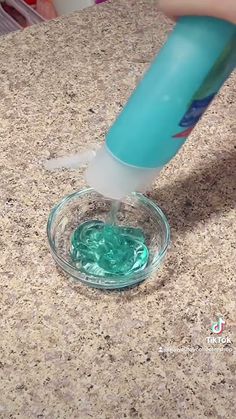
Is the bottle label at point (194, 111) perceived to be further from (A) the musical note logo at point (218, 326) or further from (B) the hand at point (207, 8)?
(A) the musical note logo at point (218, 326)

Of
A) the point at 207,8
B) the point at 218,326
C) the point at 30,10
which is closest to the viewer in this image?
the point at 207,8

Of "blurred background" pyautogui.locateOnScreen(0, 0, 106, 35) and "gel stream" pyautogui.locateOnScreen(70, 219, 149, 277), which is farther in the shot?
"blurred background" pyautogui.locateOnScreen(0, 0, 106, 35)

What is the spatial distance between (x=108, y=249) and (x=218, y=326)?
143 mm

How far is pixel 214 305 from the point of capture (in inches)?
23.4

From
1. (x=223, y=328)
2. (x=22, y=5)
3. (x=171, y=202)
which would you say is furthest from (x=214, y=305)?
(x=22, y=5)

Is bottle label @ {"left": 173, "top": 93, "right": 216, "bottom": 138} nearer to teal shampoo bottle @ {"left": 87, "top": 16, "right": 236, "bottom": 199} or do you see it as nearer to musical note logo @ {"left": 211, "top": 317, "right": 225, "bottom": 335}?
teal shampoo bottle @ {"left": 87, "top": 16, "right": 236, "bottom": 199}

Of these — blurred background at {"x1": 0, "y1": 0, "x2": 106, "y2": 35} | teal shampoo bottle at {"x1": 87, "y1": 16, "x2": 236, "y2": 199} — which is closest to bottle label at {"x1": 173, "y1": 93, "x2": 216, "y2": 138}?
teal shampoo bottle at {"x1": 87, "y1": 16, "x2": 236, "y2": 199}

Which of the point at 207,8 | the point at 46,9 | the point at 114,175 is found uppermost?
the point at 207,8

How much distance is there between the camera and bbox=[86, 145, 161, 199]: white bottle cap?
52cm

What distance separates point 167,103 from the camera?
485mm

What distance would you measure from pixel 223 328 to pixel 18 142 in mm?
338

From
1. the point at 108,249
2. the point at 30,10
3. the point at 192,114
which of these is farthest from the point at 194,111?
the point at 30,10

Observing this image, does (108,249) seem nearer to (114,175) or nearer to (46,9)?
(114,175)

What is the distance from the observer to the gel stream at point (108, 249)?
Result: 2.04 ft
